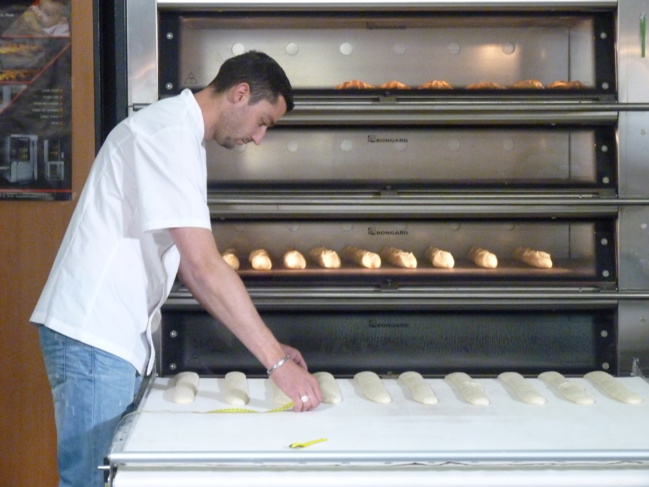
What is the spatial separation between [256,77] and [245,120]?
4.8 inches

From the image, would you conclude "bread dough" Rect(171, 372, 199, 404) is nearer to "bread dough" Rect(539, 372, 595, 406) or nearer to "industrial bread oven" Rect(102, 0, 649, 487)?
"industrial bread oven" Rect(102, 0, 649, 487)

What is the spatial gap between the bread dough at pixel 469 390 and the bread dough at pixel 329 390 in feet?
1.08

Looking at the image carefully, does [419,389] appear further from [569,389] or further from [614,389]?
[614,389]

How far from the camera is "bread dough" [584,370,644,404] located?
2189 mm

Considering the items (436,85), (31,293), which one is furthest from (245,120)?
(31,293)

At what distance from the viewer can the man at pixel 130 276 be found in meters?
2.04

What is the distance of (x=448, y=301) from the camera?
9.91ft

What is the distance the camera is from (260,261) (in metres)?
3.09

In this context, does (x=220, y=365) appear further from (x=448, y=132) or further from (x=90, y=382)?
(x=448, y=132)

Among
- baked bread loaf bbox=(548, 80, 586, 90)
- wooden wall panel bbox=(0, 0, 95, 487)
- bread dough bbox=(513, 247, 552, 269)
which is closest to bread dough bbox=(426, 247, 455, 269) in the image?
bread dough bbox=(513, 247, 552, 269)

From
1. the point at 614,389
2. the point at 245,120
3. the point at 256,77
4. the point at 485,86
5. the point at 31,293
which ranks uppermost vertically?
the point at 485,86

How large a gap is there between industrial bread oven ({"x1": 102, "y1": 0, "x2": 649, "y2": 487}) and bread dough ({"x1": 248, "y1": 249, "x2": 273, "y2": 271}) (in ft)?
0.09

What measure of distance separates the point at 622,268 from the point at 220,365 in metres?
1.50

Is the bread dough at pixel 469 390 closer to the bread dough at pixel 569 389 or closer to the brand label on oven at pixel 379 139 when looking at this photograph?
the bread dough at pixel 569 389
